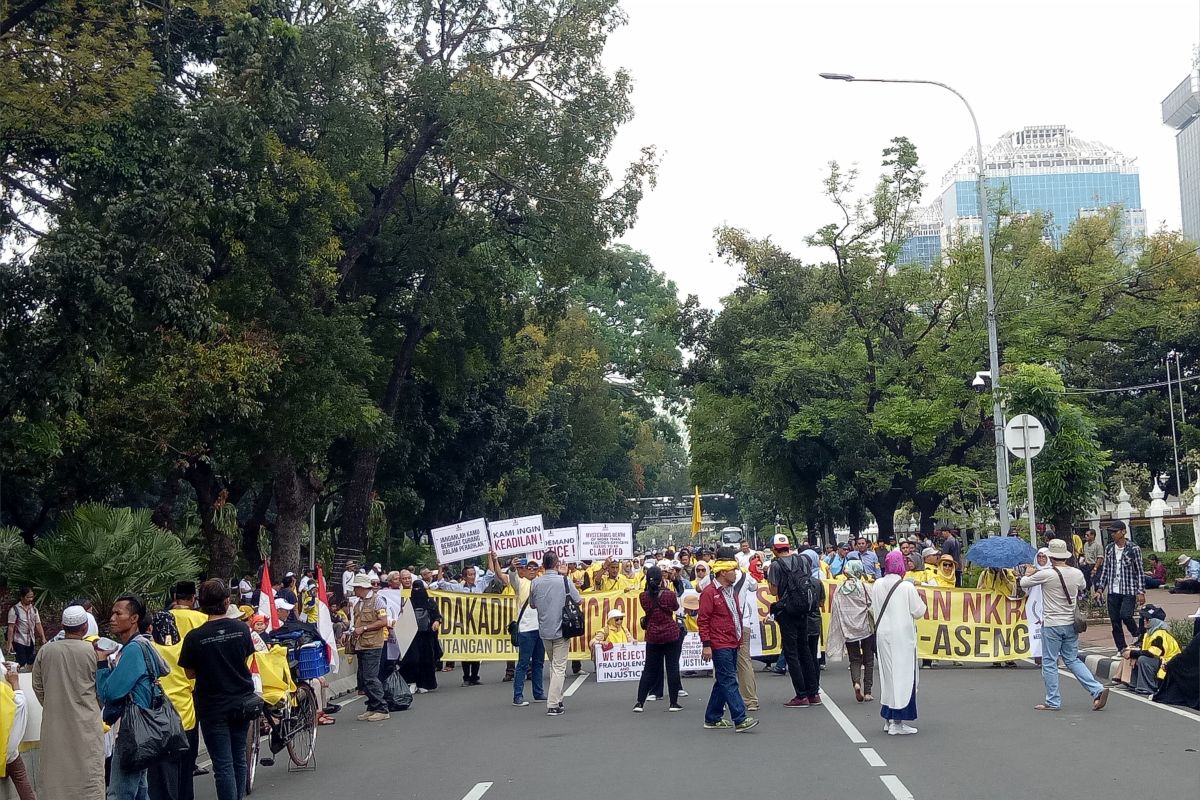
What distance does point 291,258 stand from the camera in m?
25.8

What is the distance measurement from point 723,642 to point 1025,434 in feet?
34.0

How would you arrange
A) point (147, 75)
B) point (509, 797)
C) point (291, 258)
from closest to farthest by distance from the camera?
point (509, 797) < point (147, 75) < point (291, 258)

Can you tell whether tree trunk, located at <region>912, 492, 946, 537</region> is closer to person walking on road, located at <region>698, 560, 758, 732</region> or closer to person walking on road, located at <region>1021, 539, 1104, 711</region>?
person walking on road, located at <region>1021, 539, 1104, 711</region>

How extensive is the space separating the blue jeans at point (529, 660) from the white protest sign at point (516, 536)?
696 centimetres

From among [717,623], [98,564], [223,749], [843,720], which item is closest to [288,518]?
[98,564]

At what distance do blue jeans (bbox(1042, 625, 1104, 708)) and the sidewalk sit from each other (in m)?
2.45

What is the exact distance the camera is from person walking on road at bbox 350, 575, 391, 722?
14594 mm

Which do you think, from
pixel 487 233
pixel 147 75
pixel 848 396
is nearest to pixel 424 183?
pixel 487 233

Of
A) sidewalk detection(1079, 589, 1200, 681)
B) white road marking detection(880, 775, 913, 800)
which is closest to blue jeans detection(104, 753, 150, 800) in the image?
white road marking detection(880, 775, 913, 800)

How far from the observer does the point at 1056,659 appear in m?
13.2

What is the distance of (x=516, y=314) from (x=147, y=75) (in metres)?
15.2

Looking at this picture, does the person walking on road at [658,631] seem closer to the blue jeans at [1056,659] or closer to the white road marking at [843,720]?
the white road marking at [843,720]

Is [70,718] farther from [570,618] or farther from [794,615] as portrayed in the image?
[794,615]

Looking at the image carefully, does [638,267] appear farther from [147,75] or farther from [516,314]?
[147,75]
